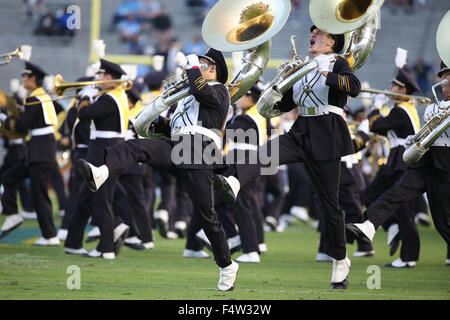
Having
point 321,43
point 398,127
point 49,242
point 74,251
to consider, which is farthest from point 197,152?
point 49,242

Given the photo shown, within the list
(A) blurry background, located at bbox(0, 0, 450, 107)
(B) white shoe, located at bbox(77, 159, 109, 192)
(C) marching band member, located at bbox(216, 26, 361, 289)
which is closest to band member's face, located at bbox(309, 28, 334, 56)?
(C) marching band member, located at bbox(216, 26, 361, 289)

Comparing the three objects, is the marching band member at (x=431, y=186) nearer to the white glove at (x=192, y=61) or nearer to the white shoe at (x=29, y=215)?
the white glove at (x=192, y=61)

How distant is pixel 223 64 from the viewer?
23.8 ft

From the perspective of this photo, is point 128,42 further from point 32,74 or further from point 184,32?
point 32,74

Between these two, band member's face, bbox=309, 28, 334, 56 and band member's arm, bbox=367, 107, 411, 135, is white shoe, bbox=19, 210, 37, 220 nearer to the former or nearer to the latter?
band member's arm, bbox=367, 107, 411, 135

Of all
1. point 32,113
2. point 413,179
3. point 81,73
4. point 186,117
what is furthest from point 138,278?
point 81,73

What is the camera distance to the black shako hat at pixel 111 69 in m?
9.58

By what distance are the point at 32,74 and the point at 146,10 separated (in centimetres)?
1599

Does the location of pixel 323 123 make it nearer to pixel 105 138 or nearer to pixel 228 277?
pixel 228 277

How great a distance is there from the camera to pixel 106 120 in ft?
31.0

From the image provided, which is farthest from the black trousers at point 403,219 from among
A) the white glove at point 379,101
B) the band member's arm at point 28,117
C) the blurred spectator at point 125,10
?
the blurred spectator at point 125,10

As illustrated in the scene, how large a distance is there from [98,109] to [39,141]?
1796 millimetres

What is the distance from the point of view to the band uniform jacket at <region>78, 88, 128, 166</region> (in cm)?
930

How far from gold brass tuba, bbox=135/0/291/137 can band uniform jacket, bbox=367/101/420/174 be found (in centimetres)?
252
